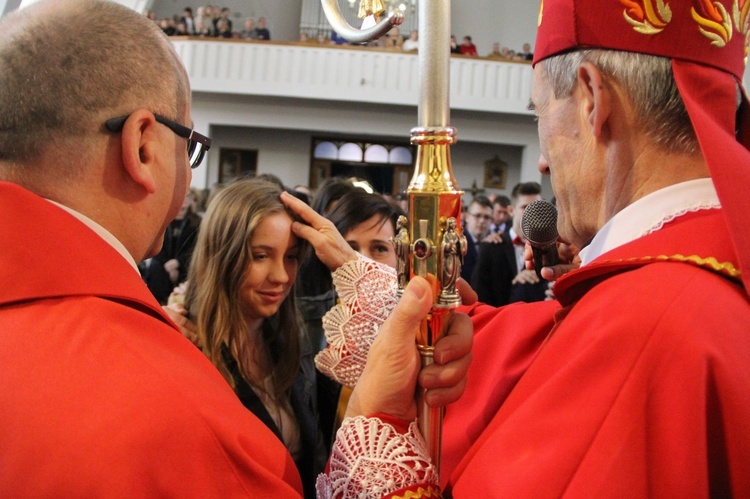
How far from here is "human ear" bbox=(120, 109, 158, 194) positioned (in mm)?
1202

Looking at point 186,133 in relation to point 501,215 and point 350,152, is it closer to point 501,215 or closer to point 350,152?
point 501,215

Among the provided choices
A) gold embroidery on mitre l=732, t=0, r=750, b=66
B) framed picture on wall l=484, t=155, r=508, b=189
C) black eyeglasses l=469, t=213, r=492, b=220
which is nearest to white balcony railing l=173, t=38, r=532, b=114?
framed picture on wall l=484, t=155, r=508, b=189

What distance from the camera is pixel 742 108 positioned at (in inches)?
49.2

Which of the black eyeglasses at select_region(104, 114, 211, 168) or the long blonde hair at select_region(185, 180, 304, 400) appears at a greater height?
the black eyeglasses at select_region(104, 114, 211, 168)

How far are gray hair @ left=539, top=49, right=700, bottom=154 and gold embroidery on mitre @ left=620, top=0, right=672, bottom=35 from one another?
0.04 meters

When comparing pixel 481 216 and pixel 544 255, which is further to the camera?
pixel 481 216

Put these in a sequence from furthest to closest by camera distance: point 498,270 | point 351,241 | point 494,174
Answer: point 494,174 < point 498,270 < point 351,241

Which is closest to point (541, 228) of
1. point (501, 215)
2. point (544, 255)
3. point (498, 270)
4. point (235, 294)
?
point (544, 255)

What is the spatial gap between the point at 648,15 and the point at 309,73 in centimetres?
1314

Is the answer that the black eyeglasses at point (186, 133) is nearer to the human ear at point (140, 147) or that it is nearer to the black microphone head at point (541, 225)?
the human ear at point (140, 147)

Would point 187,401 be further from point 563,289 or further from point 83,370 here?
point 563,289

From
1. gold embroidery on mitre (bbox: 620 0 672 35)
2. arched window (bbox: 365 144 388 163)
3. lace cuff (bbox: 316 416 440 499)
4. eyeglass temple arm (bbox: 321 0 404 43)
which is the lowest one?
lace cuff (bbox: 316 416 440 499)

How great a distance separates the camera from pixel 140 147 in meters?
1.25

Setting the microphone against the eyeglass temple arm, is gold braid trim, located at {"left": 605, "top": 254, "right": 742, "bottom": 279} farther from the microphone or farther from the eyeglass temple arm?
the microphone
